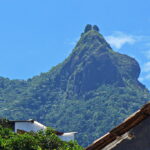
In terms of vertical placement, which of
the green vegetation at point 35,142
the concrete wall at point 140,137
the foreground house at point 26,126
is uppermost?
the foreground house at point 26,126

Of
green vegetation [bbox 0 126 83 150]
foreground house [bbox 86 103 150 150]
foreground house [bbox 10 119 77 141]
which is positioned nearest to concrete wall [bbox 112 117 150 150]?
foreground house [bbox 86 103 150 150]

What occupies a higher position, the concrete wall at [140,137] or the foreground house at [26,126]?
the foreground house at [26,126]

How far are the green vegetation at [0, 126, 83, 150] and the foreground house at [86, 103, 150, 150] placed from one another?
21.6 m

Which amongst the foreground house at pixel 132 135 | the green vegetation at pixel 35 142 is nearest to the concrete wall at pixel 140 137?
the foreground house at pixel 132 135

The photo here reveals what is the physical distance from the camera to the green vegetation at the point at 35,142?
36.7m

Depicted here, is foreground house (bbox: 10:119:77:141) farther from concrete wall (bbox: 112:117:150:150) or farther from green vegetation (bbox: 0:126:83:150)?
concrete wall (bbox: 112:117:150:150)

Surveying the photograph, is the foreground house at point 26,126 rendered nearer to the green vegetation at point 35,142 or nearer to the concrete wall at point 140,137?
the green vegetation at point 35,142

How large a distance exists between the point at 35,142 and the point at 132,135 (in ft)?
84.4

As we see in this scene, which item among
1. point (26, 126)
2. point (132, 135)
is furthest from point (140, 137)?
point (26, 126)

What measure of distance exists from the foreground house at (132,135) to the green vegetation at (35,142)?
2162 cm

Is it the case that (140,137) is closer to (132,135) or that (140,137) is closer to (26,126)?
(132,135)

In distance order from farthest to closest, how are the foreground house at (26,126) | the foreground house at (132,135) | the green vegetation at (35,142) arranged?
the foreground house at (26,126) < the green vegetation at (35,142) < the foreground house at (132,135)

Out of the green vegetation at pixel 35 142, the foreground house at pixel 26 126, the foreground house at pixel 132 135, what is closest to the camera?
the foreground house at pixel 132 135

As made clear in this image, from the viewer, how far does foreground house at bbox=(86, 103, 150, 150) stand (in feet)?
41.0
